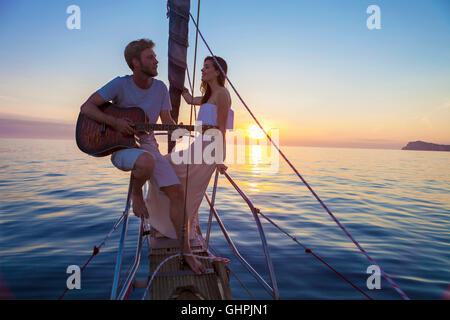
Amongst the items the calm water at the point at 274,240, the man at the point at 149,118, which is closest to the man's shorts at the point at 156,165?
the man at the point at 149,118

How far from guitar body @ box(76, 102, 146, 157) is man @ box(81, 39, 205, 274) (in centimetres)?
6

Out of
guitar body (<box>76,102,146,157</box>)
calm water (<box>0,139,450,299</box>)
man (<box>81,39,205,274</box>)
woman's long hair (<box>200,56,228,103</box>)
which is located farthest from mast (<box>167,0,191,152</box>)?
calm water (<box>0,139,450,299</box>)

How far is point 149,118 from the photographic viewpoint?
286 centimetres

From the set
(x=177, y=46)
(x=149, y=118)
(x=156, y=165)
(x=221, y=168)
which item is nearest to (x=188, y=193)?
(x=221, y=168)

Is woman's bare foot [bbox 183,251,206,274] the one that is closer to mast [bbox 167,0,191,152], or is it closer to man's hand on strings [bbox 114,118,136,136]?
man's hand on strings [bbox 114,118,136,136]

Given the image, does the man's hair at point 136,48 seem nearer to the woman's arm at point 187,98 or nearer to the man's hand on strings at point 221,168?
the woman's arm at point 187,98

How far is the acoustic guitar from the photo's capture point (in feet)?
8.37

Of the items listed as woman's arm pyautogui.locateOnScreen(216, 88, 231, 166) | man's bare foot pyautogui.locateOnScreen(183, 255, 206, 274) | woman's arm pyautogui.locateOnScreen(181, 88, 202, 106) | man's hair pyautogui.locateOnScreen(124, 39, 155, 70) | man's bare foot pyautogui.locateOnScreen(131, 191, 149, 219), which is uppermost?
man's hair pyautogui.locateOnScreen(124, 39, 155, 70)

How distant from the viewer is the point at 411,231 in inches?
242

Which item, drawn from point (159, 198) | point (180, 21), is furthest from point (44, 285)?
point (180, 21)

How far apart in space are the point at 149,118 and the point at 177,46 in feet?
3.96

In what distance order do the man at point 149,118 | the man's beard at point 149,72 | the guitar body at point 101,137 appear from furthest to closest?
the man's beard at point 149,72 < the guitar body at point 101,137 < the man at point 149,118

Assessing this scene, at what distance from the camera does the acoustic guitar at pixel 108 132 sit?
2551mm

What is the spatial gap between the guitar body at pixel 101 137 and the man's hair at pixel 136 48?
21.1 inches
